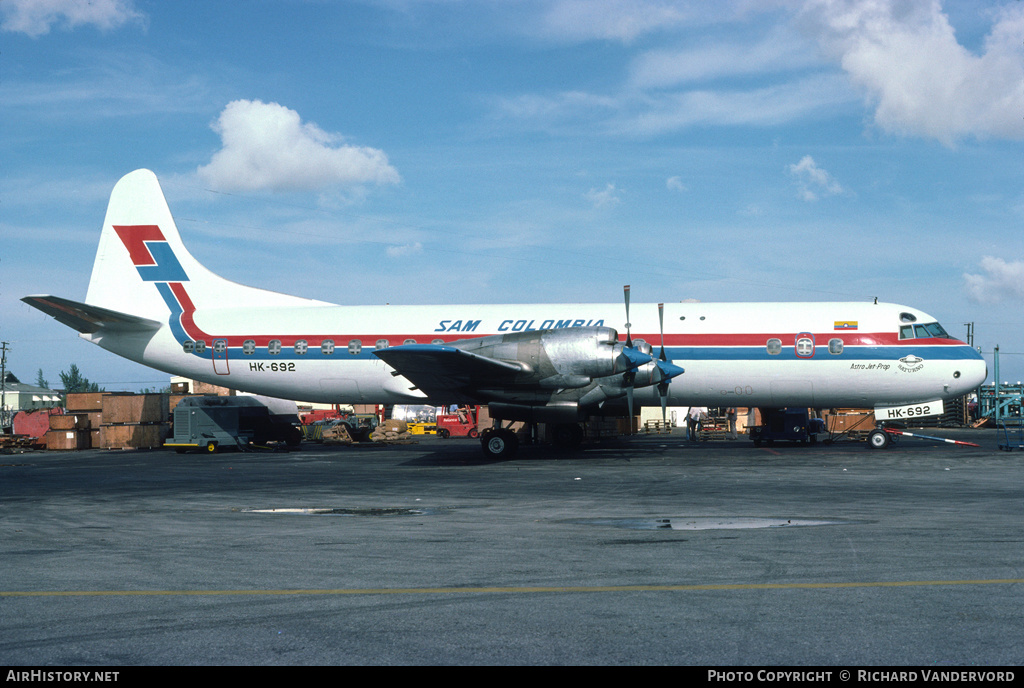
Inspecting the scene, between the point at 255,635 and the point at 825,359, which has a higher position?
the point at 825,359

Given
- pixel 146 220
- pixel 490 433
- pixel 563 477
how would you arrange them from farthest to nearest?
1. pixel 146 220
2. pixel 490 433
3. pixel 563 477

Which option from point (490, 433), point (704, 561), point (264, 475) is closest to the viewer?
point (704, 561)

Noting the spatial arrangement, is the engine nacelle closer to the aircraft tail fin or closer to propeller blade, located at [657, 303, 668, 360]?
propeller blade, located at [657, 303, 668, 360]

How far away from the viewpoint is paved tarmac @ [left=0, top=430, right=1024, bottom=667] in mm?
5531

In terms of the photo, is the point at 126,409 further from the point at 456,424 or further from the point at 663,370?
the point at 663,370

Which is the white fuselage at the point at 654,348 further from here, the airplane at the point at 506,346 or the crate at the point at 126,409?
the crate at the point at 126,409

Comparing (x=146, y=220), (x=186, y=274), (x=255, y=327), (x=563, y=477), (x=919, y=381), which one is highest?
A: (x=146, y=220)

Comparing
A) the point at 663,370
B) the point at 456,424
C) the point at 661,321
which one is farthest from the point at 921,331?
the point at 456,424

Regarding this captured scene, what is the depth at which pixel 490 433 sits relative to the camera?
967 inches

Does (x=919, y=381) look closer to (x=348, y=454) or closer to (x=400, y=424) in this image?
(x=348, y=454)

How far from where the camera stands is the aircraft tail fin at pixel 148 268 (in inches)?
1155

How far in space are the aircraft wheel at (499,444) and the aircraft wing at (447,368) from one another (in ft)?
5.34

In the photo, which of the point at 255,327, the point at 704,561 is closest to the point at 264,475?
the point at 255,327

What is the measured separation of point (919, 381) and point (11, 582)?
25150 mm
